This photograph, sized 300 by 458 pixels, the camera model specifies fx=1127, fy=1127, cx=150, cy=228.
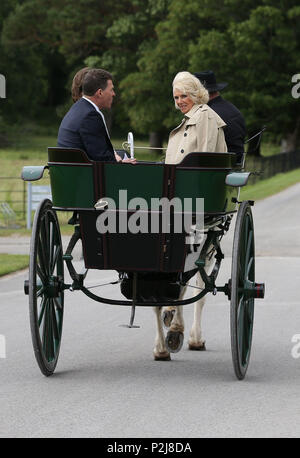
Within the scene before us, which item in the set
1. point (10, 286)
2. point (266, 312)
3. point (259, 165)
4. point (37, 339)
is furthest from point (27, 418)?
point (259, 165)

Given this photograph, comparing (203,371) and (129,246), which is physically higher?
(129,246)

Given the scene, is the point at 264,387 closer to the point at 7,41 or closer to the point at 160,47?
the point at 160,47

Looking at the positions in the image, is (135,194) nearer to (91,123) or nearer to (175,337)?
(91,123)

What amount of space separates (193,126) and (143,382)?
1775 millimetres

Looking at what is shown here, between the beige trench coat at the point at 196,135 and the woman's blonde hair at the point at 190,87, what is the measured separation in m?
0.06

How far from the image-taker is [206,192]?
7023 millimetres

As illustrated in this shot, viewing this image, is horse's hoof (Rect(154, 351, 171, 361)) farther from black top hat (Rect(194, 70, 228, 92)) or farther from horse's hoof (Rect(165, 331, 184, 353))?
black top hat (Rect(194, 70, 228, 92))

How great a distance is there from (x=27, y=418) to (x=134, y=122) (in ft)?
178

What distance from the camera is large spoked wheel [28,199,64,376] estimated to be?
270 inches

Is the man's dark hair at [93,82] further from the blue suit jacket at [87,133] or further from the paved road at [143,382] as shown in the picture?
the paved road at [143,382]

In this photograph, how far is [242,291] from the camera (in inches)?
287

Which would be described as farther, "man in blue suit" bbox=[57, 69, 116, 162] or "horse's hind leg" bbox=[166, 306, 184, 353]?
"horse's hind leg" bbox=[166, 306, 184, 353]

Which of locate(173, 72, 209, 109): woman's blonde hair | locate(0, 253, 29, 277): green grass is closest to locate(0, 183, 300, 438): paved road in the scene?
locate(173, 72, 209, 109): woman's blonde hair

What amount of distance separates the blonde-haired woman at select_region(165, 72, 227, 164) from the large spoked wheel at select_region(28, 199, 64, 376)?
0.98 metres
